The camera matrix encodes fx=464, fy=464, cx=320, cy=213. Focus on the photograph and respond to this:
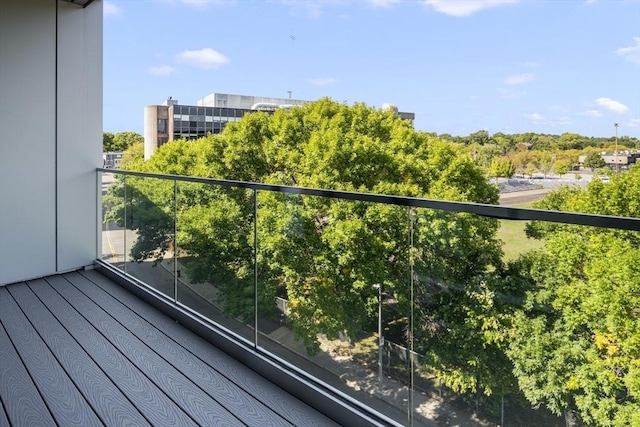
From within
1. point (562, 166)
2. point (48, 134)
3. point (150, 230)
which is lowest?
point (150, 230)

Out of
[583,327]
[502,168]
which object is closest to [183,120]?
[502,168]

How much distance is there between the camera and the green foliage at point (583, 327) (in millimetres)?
1229

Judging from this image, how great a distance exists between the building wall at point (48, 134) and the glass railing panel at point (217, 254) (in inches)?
70.2

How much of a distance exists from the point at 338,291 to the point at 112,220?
3111 millimetres

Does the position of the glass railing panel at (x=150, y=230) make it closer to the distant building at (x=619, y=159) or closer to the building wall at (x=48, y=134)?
the building wall at (x=48, y=134)

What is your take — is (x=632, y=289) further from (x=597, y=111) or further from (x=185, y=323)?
(x=597, y=111)

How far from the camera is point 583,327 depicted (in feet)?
4.28

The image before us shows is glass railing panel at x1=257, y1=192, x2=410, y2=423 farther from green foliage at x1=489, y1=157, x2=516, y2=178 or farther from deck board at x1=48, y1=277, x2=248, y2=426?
green foliage at x1=489, y1=157, x2=516, y2=178

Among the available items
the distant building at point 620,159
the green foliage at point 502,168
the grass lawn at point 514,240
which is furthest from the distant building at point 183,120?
the grass lawn at point 514,240

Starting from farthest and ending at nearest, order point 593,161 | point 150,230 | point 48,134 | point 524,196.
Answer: point 524,196, point 593,161, point 48,134, point 150,230

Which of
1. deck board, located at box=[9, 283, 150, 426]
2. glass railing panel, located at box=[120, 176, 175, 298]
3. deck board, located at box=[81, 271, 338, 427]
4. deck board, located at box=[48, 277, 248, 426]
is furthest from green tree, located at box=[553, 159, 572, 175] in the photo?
deck board, located at box=[9, 283, 150, 426]

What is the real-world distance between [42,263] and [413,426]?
3.92 m

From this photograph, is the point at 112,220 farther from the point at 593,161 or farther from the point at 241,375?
the point at 593,161

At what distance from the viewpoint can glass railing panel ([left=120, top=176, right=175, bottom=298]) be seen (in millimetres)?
3475
